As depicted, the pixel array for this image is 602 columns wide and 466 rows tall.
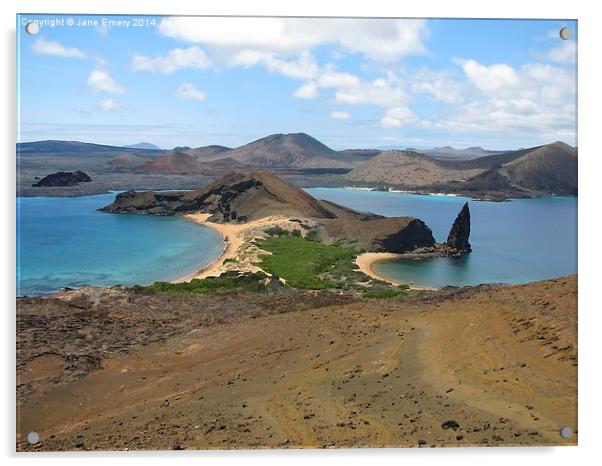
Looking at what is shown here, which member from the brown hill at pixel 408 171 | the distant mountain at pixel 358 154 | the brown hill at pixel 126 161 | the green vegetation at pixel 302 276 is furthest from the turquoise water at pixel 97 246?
the brown hill at pixel 408 171

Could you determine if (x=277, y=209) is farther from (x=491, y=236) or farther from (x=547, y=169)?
(x=547, y=169)

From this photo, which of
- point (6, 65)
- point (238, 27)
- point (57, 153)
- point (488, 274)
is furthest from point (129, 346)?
point (488, 274)

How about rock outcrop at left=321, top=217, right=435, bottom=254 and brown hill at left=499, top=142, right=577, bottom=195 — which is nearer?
brown hill at left=499, top=142, right=577, bottom=195

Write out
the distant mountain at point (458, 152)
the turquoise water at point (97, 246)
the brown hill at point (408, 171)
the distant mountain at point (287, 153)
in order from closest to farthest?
1. the turquoise water at point (97, 246)
2. the distant mountain at point (287, 153)
3. the distant mountain at point (458, 152)
4. the brown hill at point (408, 171)

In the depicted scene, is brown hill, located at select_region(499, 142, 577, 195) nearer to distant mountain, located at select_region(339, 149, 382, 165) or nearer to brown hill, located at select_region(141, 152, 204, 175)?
distant mountain, located at select_region(339, 149, 382, 165)

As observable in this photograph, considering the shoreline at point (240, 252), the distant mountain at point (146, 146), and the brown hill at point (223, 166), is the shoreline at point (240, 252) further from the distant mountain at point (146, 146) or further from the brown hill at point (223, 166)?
the distant mountain at point (146, 146)

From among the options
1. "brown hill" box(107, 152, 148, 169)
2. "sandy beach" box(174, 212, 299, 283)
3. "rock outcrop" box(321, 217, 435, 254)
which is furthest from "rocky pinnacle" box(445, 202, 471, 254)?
"brown hill" box(107, 152, 148, 169)

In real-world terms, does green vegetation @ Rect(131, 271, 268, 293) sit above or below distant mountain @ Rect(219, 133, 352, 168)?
below
